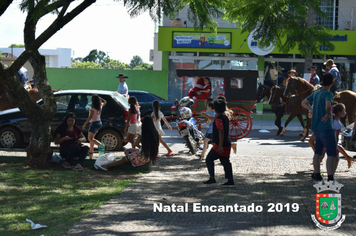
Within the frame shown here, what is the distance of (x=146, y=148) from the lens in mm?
10180

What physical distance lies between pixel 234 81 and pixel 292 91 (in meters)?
2.11

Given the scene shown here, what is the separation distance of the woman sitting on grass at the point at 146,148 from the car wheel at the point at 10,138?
4.25 meters

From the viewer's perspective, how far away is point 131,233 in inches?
238

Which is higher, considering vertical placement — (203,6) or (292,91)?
(203,6)

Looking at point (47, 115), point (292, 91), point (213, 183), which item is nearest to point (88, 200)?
point (213, 183)

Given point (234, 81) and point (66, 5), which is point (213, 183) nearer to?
point (66, 5)

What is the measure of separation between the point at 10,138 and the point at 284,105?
394 inches

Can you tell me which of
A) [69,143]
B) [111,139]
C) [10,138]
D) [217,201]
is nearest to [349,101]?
[111,139]

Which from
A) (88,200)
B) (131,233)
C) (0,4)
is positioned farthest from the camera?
(0,4)

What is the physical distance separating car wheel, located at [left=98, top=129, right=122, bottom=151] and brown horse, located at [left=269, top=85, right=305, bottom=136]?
7.27m

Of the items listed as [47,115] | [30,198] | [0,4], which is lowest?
[30,198]

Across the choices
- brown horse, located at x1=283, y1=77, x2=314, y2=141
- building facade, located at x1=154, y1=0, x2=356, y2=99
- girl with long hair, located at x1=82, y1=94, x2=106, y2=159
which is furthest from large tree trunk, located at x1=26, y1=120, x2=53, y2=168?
building facade, located at x1=154, y1=0, x2=356, y2=99

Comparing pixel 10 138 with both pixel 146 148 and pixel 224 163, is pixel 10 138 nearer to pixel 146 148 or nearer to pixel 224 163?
pixel 146 148

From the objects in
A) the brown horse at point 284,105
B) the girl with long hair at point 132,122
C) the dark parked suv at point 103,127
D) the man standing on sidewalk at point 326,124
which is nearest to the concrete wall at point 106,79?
the brown horse at point 284,105
